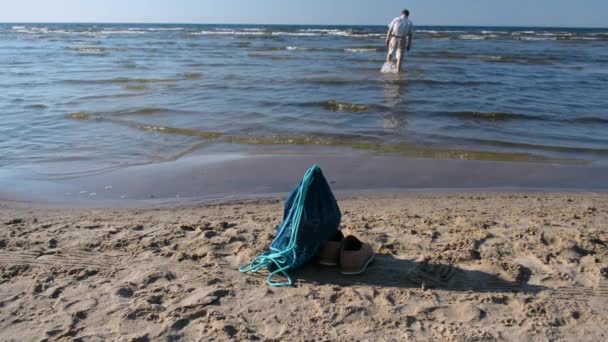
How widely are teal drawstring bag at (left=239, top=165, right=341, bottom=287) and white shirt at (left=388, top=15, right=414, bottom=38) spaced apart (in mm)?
10630

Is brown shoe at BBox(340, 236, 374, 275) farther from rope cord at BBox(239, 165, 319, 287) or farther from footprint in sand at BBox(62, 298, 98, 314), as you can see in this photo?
footprint in sand at BBox(62, 298, 98, 314)

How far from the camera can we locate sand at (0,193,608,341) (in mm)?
2762

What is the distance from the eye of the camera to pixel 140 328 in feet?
8.99

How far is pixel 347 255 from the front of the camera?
3.31m

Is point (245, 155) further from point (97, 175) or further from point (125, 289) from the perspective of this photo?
point (125, 289)

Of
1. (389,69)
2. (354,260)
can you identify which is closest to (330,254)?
(354,260)

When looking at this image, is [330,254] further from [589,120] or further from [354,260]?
[589,120]

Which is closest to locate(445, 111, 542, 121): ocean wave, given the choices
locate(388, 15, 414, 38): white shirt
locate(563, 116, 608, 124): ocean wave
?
locate(563, 116, 608, 124): ocean wave

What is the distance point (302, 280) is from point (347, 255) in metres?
0.34

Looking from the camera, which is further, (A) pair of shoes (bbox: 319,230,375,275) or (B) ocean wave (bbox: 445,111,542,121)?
(B) ocean wave (bbox: 445,111,542,121)

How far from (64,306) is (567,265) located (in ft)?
10.7

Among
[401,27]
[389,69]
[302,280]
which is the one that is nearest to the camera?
[302,280]

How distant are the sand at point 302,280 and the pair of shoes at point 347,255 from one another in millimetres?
65

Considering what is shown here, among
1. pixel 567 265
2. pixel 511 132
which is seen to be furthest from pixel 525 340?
pixel 511 132
